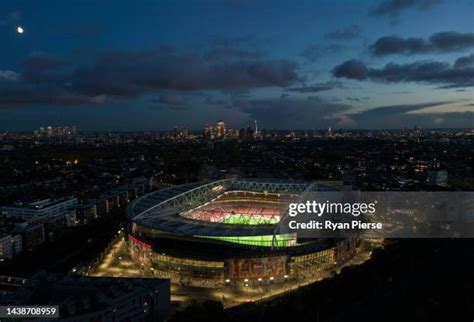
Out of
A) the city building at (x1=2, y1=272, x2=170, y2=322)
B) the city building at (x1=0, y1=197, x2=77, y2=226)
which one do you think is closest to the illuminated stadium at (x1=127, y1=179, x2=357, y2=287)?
the city building at (x1=2, y1=272, x2=170, y2=322)

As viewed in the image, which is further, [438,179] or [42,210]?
[438,179]

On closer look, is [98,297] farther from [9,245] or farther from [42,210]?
[42,210]

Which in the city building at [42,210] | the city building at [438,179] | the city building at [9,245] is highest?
the city building at [438,179]

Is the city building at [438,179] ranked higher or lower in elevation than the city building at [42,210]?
higher

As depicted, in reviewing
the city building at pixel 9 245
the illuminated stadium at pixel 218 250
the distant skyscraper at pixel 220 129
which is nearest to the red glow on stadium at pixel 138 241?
the illuminated stadium at pixel 218 250

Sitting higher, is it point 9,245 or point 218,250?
point 218,250

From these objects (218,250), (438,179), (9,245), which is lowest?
(9,245)

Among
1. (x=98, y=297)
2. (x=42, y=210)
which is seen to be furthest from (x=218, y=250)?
(x=42, y=210)

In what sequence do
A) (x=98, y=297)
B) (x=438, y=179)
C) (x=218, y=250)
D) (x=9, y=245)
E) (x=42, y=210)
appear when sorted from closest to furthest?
(x=98, y=297) < (x=218, y=250) < (x=9, y=245) < (x=42, y=210) < (x=438, y=179)

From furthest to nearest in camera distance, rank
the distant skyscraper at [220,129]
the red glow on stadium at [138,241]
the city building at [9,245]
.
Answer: the distant skyscraper at [220,129] < the city building at [9,245] < the red glow on stadium at [138,241]

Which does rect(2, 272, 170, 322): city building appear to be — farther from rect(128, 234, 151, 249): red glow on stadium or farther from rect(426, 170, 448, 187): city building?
rect(426, 170, 448, 187): city building

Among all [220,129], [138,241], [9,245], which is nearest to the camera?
[138,241]

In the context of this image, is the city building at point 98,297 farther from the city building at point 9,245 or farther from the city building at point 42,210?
the city building at point 42,210
